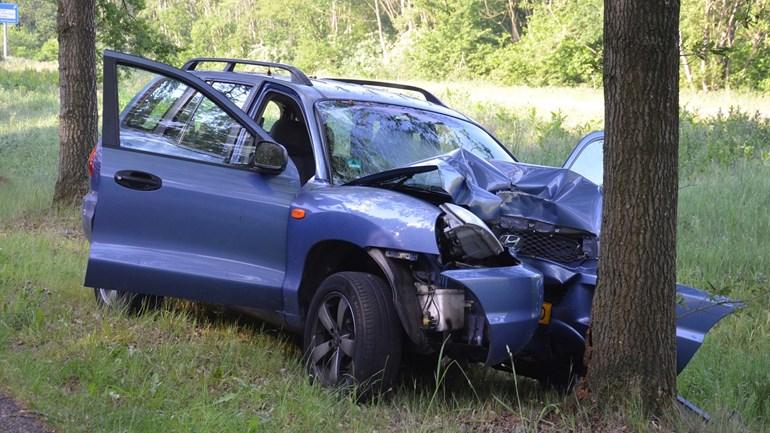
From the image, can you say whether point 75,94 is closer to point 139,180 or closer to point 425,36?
point 139,180

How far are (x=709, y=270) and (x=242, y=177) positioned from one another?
15.1 feet

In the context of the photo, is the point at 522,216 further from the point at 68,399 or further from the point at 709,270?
the point at 709,270

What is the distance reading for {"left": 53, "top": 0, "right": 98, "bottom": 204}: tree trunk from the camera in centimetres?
1138

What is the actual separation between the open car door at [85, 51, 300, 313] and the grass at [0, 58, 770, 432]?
0.40 meters

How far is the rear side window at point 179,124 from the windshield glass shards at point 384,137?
0.58 meters

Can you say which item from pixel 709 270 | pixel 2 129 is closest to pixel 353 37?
pixel 2 129

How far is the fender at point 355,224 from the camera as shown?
4613mm

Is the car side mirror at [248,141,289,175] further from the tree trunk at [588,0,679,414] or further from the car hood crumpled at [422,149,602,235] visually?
the tree trunk at [588,0,679,414]

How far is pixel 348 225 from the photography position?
4938mm

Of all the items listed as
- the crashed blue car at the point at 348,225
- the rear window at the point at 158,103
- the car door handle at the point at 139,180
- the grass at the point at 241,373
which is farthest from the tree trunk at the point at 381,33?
the car door handle at the point at 139,180

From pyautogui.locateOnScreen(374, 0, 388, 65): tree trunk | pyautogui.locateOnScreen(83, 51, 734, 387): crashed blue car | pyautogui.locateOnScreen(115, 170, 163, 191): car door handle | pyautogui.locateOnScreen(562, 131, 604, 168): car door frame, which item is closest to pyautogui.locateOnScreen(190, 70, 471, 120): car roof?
pyautogui.locateOnScreen(83, 51, 734, 387): crashed blue car

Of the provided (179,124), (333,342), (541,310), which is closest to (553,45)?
(179,124)

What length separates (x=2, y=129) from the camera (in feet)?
81.5

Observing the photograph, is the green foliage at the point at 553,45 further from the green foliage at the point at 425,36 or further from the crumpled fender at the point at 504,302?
the crumpled fender at the point at 504,302
